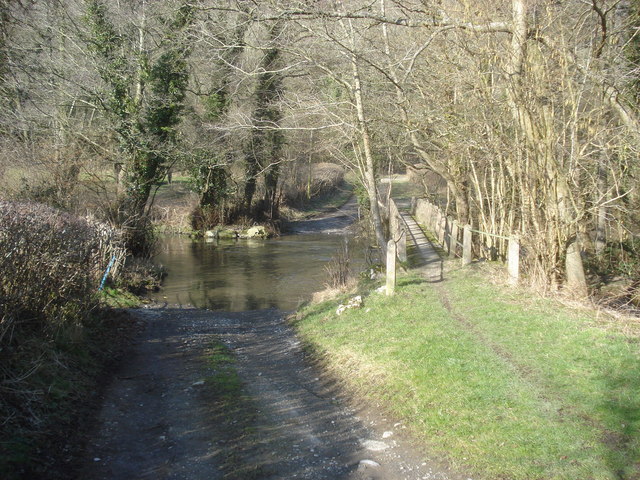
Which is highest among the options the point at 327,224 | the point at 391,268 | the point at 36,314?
the point at 327,224

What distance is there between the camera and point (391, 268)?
1252 centimetres

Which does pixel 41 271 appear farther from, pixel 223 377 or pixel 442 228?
pixel 442 228

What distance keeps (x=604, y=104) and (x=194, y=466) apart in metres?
10.7

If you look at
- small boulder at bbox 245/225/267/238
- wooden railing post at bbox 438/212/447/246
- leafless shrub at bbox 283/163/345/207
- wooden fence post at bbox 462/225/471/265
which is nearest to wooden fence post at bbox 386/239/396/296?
wooden fence post at bbox 462/225/471/265

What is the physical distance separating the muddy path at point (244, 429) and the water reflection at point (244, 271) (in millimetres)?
7935

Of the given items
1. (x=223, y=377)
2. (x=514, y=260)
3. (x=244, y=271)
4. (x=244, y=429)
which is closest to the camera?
(x=244, y=429)

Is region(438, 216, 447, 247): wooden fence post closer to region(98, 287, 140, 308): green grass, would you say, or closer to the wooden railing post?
the wooden railing post

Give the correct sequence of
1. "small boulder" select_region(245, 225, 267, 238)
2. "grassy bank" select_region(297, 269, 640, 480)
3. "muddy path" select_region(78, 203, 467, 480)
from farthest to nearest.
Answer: "small boulder" select_region(245, 225, 267, 238)
"muddy path" select_region(78, 203, 467, 480)
"grassy bank" select_region(297, 269, 640, 480)

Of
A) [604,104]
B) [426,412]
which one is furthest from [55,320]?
[604,104]

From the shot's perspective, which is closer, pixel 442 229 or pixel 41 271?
pixel 41 271

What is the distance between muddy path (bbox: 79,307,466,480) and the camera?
6035 millimetres

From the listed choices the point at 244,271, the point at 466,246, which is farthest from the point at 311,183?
the point at 466,246

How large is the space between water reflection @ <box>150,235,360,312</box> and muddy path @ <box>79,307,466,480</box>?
7935mm

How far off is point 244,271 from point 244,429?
17.5 meters
